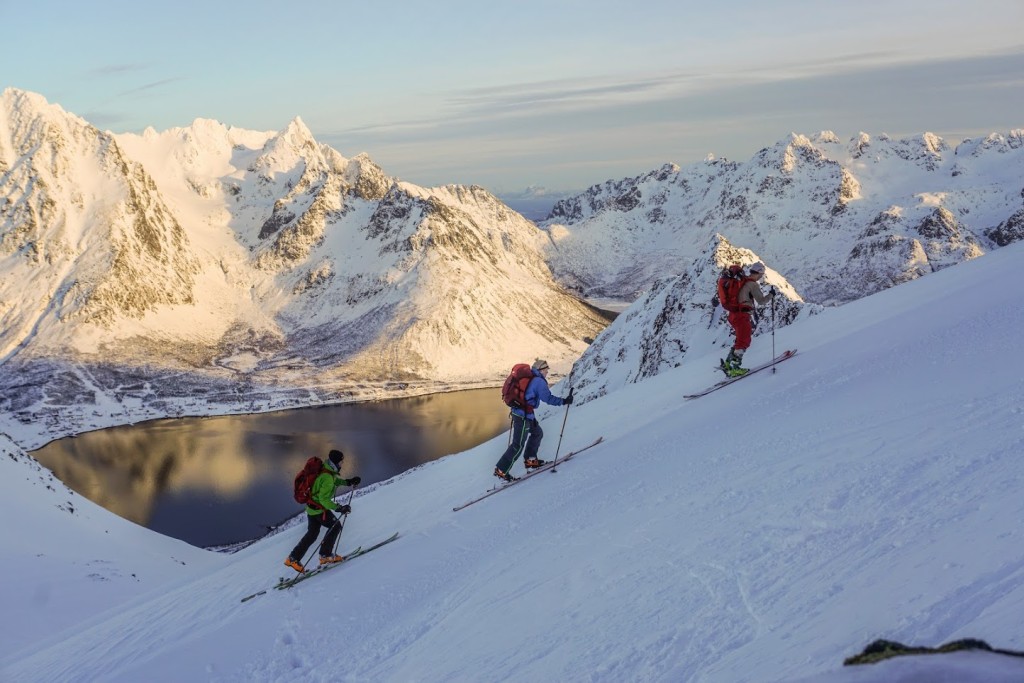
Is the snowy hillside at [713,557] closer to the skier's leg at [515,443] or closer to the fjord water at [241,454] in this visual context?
the skier's leg at [515,443]

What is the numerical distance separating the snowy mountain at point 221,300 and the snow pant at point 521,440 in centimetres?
11413

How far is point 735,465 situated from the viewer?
969 cm

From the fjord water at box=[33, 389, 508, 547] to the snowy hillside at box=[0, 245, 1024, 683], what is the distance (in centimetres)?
5004

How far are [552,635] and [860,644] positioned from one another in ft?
10.4

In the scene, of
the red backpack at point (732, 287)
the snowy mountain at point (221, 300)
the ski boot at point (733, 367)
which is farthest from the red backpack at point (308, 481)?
the snowy mountain at point (221, 300)

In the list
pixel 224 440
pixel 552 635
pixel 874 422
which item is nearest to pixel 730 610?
pixel 552 635

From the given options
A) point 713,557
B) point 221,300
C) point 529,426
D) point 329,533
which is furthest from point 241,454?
point 713,557

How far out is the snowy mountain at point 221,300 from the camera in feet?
438

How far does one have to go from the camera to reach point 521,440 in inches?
576

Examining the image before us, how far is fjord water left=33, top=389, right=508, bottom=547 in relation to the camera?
7062 centimetres

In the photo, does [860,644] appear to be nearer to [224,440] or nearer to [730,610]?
[730,610]

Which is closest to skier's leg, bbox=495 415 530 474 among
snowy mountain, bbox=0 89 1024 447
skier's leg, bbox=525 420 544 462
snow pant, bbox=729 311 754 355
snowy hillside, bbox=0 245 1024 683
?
skier's leg, bbox=525 420 544 462

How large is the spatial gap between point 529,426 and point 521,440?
0.33 meters

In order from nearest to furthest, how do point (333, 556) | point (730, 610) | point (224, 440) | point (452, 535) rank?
point (730, 610) < point (452, 535) < point (333, 556) < point (224, 440)
